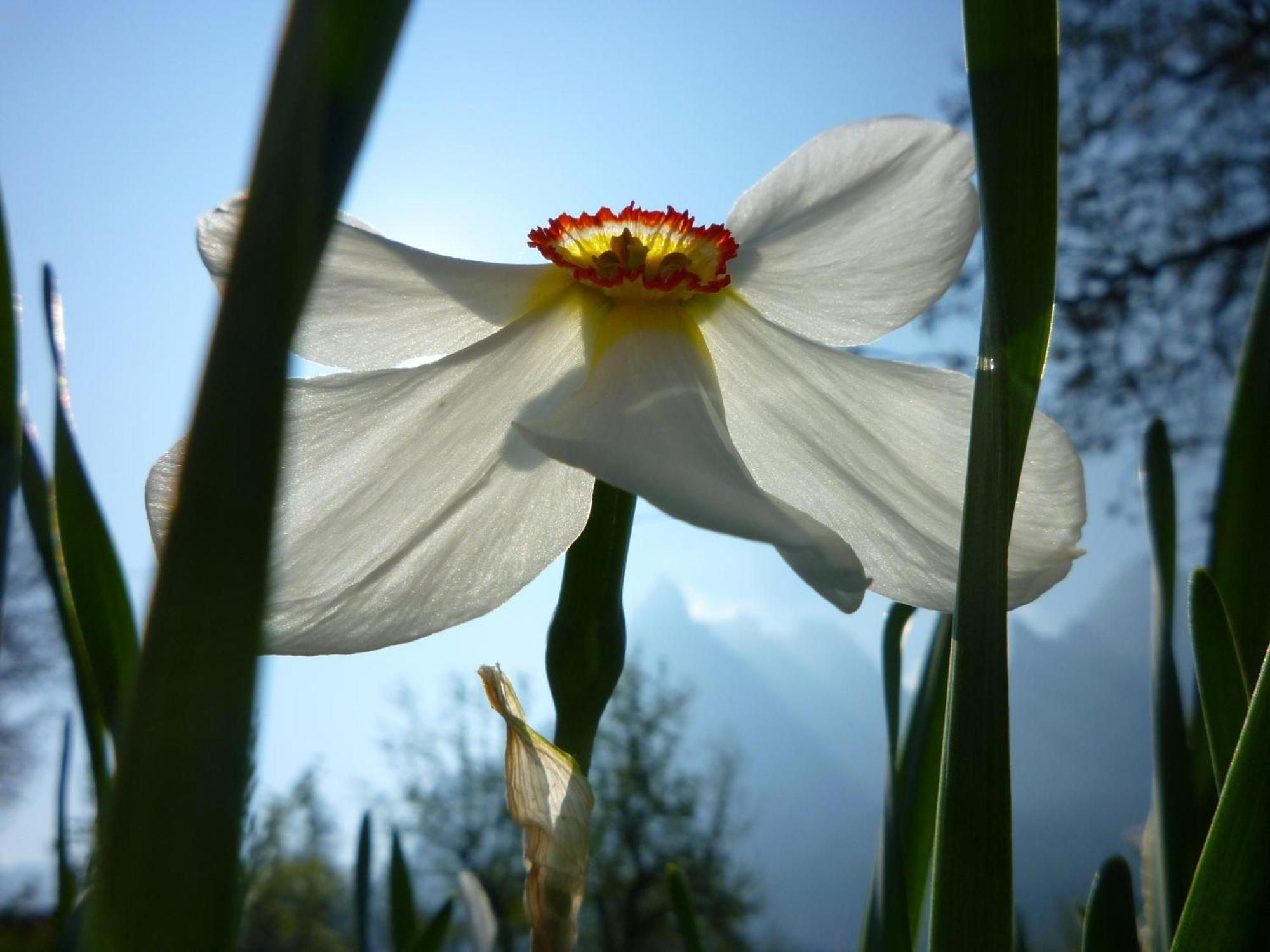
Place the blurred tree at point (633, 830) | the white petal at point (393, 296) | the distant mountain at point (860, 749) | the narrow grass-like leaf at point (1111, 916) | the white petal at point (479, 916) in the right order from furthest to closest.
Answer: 1. the distant mountain at point (860, 749)
2. the blurred tree at point (633, 830)
3. the white petal at point (479, 916)
4. the white petal at point (393, 296)
5. the narrow grass-like leaf at point (1111, 916)

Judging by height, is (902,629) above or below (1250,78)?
below

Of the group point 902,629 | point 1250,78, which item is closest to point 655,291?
point 902,629

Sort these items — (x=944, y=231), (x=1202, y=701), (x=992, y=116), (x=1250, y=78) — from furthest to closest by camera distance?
(x=1250, y=78)
(x=944, y=231)
(x=1202, y=701)
(x=992, y=116)

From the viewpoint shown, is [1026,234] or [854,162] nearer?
[1026,234]

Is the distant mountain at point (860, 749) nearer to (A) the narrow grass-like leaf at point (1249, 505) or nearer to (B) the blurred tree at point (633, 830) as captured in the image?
(B) the blurred tree at point (633, 830)

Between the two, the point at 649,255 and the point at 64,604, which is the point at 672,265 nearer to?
the point at 649,255

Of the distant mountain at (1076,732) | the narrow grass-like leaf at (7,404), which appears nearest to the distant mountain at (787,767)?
the distant mountain at (1076,732)

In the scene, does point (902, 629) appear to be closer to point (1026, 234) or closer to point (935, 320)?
point (1026, 234)
